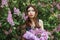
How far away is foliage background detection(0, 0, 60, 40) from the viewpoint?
4535 mm

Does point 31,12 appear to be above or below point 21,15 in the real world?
above

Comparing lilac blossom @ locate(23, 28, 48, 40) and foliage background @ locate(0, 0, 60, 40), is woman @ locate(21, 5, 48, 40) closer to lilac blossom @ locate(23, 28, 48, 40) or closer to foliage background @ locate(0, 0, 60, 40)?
lilac blossom @ locate(23, 28, 48, 40)

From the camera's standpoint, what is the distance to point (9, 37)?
4664mm

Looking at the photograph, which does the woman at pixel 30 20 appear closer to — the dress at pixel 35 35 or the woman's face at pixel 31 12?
the woman's face at pixel 31 12

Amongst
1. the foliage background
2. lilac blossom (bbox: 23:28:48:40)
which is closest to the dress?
lilac blossom (bbox: 23:28:48:40)

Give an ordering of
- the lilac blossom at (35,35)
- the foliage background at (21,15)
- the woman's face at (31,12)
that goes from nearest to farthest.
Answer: the lilac blossom at (35,35), the woman's face at (31,12), the foliage background at (21,15)

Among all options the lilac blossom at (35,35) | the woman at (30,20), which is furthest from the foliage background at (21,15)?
the lilac blossom at (35,35)

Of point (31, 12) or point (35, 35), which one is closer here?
point (35, 35)

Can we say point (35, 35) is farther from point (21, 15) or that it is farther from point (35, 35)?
point (21, 15)

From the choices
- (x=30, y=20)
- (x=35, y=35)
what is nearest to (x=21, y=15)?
(x=30, y=20)

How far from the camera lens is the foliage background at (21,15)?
14.9ft

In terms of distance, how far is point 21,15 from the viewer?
4621 mm

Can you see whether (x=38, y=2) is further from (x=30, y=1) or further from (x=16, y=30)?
(x=16, y=30)

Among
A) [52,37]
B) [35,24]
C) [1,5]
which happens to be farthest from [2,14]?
[52,37]
